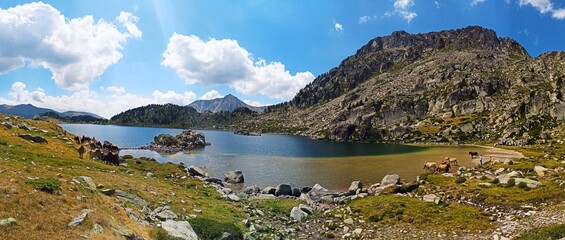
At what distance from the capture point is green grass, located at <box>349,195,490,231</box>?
2930 centimetres

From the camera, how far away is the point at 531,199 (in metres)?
33.4

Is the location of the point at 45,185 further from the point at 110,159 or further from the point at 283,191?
the point at 110,159

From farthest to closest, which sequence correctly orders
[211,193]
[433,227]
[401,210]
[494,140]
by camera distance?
[494,140] < [211,193] < [401,210] < [433,227]

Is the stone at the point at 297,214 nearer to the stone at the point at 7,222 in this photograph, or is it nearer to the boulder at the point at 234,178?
the stone at the point at 7,222

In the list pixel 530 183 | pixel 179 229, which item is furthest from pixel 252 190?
pixel 530 183

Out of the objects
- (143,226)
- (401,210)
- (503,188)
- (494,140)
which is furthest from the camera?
(494,140)

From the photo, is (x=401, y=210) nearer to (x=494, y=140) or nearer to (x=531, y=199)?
(x=531, y=199)

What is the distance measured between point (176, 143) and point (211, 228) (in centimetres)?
12027

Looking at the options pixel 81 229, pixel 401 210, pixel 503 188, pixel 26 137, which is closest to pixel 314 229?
pixel 401 210

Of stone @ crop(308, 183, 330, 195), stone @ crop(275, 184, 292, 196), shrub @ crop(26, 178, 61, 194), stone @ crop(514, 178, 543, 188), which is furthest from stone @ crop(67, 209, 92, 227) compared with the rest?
stone @ crop(514, 178, 543, 188)

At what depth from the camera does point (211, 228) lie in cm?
2533

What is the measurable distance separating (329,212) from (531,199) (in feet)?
66.2

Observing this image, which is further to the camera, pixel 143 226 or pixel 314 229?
pixel 314 229

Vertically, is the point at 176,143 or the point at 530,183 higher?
the point at 530,183
